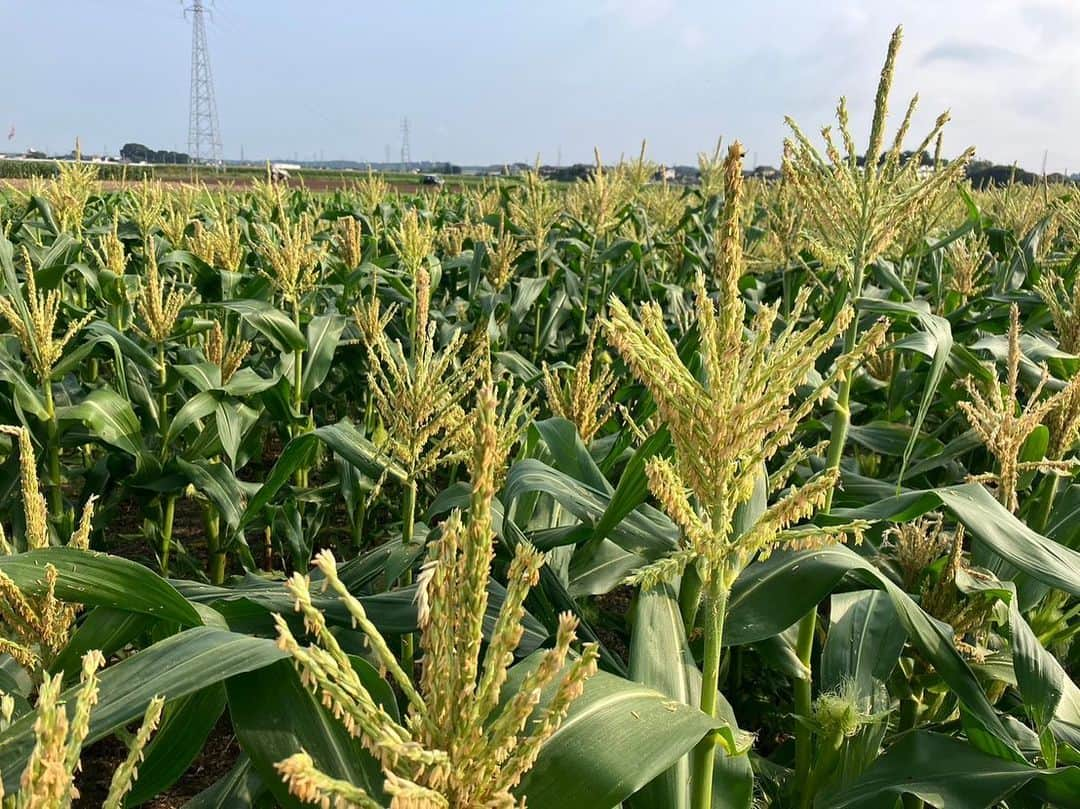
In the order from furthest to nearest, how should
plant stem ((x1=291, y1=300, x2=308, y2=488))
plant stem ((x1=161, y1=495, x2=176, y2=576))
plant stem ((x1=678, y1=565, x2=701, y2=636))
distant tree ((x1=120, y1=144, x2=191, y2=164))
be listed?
distant tree ((x1=120, y1=144, x2=191, y2=164)), plant stem ((x1=291, y1=300, x2=308, y2=488)), plant stem ((x1=161, y1=495, x2=176, y2=576)), plant stem ((x1=678, y1=565, x2=701, y2=636))

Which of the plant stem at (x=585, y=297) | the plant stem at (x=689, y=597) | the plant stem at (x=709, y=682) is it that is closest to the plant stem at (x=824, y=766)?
the plant stem at (x=689, y=597)

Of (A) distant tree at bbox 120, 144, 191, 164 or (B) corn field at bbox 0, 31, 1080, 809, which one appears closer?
(B) corn field at bbox 0, 31, 1080, 809

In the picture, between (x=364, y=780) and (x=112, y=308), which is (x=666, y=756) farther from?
(x=112, y=308)

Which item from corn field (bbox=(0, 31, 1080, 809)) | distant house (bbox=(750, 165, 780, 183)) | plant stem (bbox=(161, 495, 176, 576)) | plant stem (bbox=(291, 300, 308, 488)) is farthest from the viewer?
distant house (bbox=(750, 165, 780, 183))

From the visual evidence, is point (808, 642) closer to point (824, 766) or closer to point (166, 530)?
point (824, 766)

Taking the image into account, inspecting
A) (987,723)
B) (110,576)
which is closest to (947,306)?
(987,723)

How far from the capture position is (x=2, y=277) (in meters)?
4.54

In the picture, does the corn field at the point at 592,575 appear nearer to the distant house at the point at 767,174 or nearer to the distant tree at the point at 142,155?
the distant house at the point at 767,174

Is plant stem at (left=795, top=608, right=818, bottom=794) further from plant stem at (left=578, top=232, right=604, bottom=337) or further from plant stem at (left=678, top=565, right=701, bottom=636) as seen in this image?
plant stem at (left=578, top=232, right=604, bottom=337)

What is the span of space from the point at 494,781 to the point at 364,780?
0.42 metres

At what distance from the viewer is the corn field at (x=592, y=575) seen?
2.83 ft

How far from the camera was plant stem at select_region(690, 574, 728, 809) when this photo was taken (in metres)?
1.35

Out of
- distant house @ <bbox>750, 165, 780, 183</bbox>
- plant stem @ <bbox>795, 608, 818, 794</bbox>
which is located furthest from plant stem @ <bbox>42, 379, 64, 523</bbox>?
distant house @ <bbox>750, 165, 780, 183</bbox>

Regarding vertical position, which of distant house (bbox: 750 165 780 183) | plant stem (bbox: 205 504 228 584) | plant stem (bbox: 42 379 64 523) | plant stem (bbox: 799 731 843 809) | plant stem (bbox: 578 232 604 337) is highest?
distant house (bbox: 750 165 780 183)
